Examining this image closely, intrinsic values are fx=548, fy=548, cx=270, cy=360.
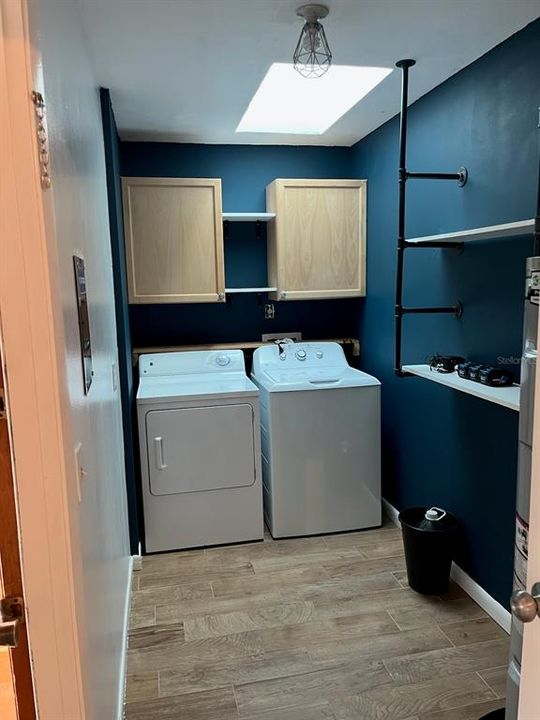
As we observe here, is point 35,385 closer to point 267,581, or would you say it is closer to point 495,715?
point 495,715

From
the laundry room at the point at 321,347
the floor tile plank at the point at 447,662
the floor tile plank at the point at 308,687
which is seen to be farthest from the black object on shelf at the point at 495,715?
the floor tile plank at the point at 308,687

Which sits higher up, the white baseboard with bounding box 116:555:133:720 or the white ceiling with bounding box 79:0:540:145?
the white ceiling with bounding box 79:0:540:145

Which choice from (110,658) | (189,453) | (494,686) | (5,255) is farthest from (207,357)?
(5,255)

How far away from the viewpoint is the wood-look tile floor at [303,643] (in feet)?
6.33

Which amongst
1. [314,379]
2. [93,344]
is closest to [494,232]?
[93,344]

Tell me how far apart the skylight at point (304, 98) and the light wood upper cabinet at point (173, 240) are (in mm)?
454

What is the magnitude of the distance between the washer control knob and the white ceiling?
56.1 inches

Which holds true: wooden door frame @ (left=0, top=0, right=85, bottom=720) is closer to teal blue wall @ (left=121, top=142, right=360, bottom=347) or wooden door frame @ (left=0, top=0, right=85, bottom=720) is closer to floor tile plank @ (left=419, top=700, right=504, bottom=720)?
floor tile plank @ (left=419, top=700, right=504, bottom=720)

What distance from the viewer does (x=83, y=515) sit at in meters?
1.24

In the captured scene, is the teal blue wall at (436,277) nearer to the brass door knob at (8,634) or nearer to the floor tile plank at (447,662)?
the floor tile plank at (447,662)

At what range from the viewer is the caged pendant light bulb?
1.79 m

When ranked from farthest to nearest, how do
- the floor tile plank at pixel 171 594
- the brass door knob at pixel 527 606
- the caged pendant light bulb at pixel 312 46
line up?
the floor tile plank at pixel 171 594, the caged pendant light bulb at pixel 312 46, the brass door knob at pixel 527 606

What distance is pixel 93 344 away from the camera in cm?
158

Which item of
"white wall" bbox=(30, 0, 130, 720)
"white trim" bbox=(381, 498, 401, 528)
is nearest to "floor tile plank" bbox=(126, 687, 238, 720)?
"white wall" bbox=(30, 0, 130, 720)
